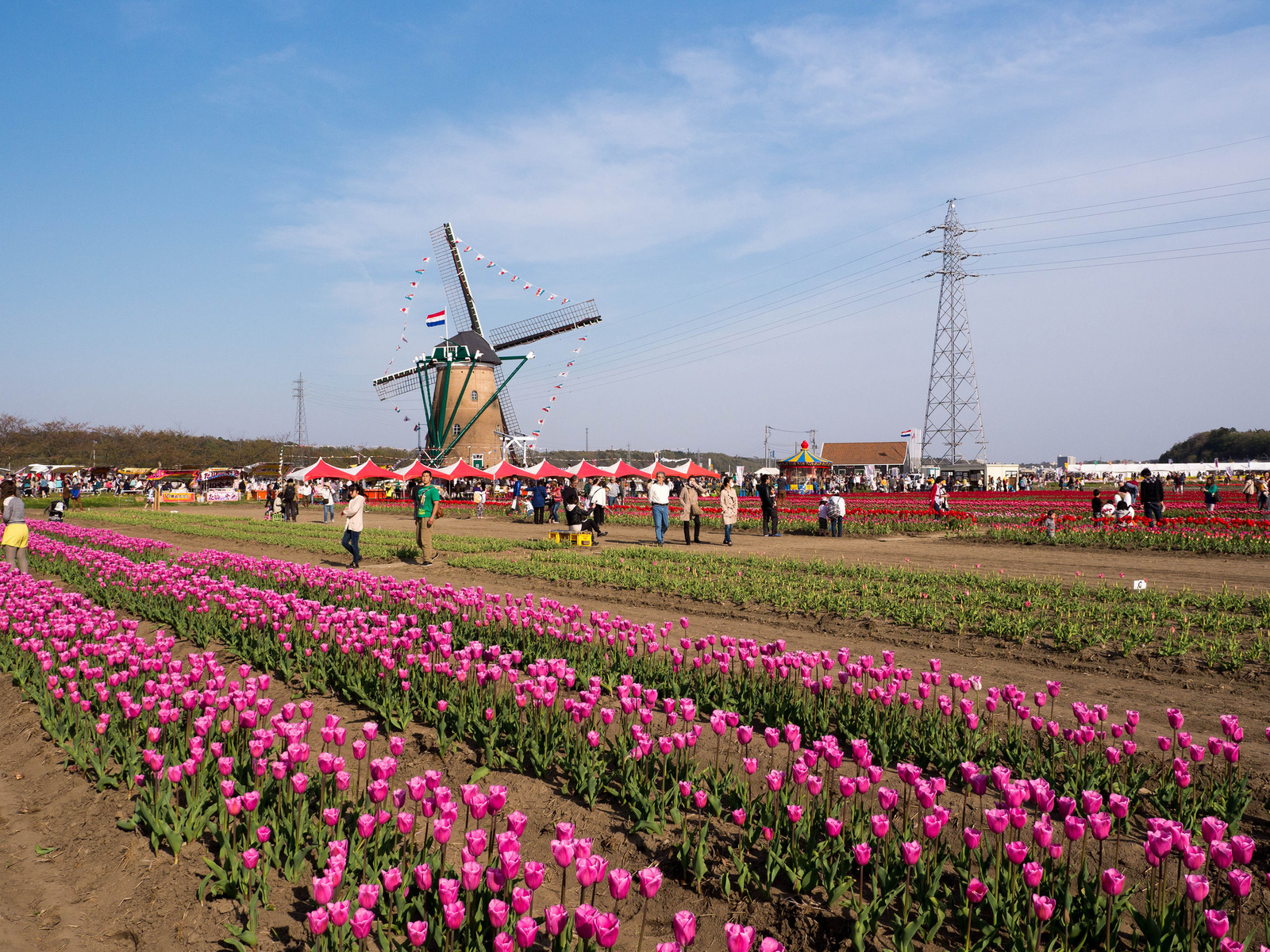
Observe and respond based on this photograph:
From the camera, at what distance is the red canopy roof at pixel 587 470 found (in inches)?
1529

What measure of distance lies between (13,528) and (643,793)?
496 inches

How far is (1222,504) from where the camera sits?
29359 millimetres

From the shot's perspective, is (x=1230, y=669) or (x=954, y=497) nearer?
(x=1230, y=669)

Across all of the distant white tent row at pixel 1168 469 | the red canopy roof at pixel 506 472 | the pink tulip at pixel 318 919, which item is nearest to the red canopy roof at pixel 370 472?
the red canopy roof at pixel 506 472

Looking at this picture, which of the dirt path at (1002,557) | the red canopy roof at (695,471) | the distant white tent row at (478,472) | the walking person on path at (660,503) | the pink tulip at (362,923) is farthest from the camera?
the red canopy roof at (695,471)

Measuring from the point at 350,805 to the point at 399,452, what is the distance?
15915cm

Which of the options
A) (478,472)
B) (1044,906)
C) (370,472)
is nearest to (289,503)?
(478,472)

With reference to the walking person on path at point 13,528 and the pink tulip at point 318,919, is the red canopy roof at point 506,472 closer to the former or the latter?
the walking person on path at point 13,528

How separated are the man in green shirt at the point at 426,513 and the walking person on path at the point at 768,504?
874 cm

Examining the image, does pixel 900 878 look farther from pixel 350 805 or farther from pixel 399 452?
pixel 399 452

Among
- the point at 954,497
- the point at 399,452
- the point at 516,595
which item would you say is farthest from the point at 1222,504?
the point at 399,452

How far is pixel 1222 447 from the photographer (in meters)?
126

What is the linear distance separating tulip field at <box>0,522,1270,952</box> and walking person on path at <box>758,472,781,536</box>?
43.3 feet

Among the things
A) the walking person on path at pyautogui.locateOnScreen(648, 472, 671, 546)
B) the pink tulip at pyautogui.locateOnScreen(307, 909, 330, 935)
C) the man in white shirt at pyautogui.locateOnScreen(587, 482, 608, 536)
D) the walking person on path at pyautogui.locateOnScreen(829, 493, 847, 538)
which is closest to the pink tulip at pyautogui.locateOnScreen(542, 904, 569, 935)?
the pink tulip at pyautogui.locateOnScreen(307, 909, 330, 935)
